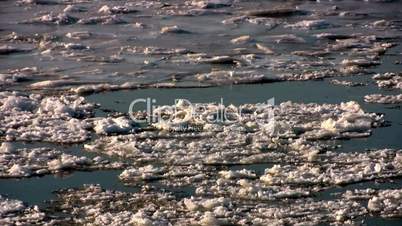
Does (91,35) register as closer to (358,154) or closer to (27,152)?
(27,152)

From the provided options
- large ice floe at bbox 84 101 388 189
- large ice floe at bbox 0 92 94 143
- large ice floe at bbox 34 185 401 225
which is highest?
large ice floe at bbox 0 92 94 143

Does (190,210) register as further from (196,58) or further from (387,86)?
(196,58)

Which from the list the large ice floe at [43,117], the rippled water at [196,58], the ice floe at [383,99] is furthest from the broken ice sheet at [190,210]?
the ice floe at [383,99]

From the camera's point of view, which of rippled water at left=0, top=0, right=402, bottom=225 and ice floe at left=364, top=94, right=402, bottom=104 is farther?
ice floe at left=364, top=94, right=402, bottom=104

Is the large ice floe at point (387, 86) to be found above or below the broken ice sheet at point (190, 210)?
above

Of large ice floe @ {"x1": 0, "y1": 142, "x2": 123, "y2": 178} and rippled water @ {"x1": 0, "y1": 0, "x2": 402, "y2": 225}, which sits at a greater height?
rippled water @ {"x1": 0, "y1": 0, "x2": 402, "y2": 225}

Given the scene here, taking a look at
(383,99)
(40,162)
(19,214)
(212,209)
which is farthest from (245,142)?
(19,214)

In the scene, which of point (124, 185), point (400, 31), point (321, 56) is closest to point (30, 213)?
point (124, 185)

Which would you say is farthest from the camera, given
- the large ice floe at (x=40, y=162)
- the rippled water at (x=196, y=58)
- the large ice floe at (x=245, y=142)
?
the rippled water at (x=196, y=58)

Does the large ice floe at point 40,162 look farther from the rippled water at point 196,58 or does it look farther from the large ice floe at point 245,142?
the large ice floe at point 245,142

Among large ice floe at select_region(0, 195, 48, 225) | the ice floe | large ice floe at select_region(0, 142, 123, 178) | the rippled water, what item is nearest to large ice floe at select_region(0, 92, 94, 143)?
the rippled water

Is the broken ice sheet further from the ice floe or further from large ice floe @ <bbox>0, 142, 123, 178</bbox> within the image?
the ice floe
